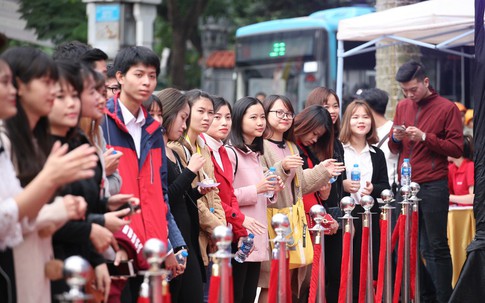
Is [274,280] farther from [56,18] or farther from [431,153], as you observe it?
[56,18]

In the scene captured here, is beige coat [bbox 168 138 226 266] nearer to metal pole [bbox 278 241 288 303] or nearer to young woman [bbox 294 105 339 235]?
metal pole [bbox 278 241 288 303]

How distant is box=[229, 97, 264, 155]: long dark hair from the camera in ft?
26.2

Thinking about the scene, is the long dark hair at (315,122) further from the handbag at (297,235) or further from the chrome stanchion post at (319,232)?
the chrome stanchion post at (319,232)

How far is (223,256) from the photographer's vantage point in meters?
5.10

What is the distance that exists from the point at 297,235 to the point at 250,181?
61cm

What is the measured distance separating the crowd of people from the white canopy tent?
1.07 metres

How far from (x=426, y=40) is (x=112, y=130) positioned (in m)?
7.83

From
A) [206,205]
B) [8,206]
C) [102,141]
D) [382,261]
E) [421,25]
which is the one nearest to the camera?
[8,206]

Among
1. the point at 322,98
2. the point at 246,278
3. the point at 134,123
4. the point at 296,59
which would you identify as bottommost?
the point at 246,278

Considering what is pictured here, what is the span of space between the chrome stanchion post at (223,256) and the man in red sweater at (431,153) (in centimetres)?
482

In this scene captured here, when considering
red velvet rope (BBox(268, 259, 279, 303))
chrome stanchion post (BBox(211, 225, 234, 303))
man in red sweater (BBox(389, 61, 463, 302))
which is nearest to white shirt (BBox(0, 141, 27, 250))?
chrome stanchion post (BBox(211, 225, 234, 303))

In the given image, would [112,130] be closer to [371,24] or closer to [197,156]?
[197,156]

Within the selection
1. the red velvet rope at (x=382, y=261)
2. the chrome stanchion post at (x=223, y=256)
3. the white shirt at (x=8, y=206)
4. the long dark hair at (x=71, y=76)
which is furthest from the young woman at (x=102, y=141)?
the red velvet rope at (x=382, y=261)

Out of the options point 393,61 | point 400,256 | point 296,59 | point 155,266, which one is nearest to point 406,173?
point 400,256
